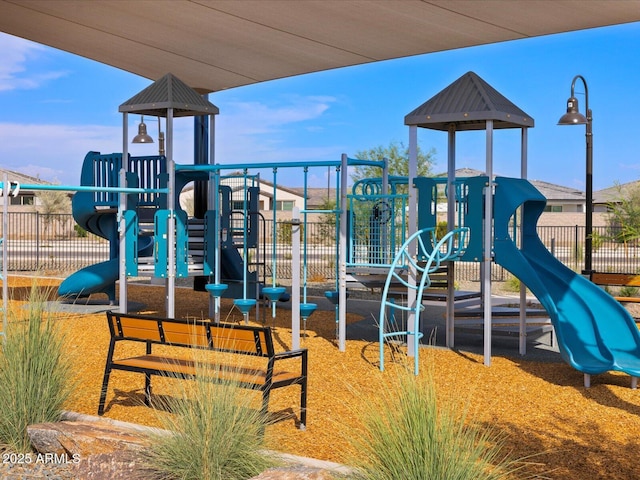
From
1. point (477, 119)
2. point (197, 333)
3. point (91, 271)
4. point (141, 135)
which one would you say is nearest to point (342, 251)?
point (477, 119)

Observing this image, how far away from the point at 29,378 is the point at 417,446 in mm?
3387

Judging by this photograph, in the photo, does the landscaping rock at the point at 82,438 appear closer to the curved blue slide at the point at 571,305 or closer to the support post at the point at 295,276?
the support post at the point at 295,276

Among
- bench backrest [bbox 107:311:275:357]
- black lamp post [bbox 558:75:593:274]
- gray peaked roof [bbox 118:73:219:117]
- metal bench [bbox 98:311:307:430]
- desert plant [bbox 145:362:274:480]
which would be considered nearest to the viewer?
desert plant [bbox 145:362:274:480]

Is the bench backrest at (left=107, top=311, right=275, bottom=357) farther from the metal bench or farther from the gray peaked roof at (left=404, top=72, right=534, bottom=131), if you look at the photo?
the gray peaked roof at (left=404, top=72, right=534, bottom=131)

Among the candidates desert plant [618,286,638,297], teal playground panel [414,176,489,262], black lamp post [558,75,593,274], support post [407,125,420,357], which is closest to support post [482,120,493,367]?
teal playground panel [414,176,489,262]

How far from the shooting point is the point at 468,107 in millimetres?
9914

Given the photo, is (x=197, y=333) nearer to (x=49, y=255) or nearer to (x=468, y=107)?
(x=468, y=107)

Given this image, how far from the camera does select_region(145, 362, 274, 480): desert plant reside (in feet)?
17.3

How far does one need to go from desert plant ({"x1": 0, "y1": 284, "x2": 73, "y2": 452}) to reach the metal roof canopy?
4619mm

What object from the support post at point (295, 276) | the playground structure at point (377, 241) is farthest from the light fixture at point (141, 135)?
the support post at point (295, 276)

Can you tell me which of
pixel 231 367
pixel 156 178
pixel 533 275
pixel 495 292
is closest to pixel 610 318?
pixel 533 275

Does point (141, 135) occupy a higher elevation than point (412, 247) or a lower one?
higher

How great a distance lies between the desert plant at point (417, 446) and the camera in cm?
452

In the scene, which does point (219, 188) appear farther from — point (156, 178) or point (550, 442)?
point (550, 442)
